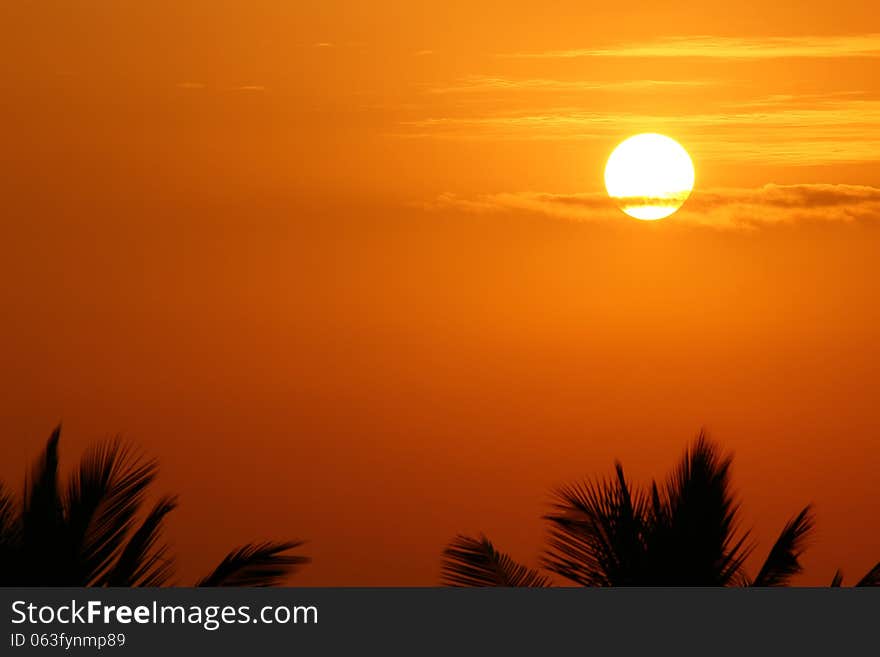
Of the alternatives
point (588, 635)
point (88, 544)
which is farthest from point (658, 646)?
point (88, 544)

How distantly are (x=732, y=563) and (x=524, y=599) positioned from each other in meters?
4.31

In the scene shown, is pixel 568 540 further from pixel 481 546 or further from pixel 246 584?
pixel 246 584

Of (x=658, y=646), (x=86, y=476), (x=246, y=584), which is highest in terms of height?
(x=86, y=476)

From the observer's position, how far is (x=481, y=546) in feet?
54.8

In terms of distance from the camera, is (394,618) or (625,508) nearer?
(394,618)

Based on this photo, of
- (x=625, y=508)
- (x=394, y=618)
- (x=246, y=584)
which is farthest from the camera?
(x=625, y=508)

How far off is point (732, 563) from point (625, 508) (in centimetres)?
117

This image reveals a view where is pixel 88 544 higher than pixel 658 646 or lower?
higher

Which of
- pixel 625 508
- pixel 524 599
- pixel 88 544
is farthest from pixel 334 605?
pixel 625 508

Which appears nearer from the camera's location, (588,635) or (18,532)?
(588,635)

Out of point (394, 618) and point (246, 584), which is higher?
point (246, 584)

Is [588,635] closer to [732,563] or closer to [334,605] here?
[334,605]

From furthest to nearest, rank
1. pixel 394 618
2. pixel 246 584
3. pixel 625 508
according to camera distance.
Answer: pixel 625 508 < pixel 246 584 < pixel 394 618

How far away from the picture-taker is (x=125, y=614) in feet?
41.1
